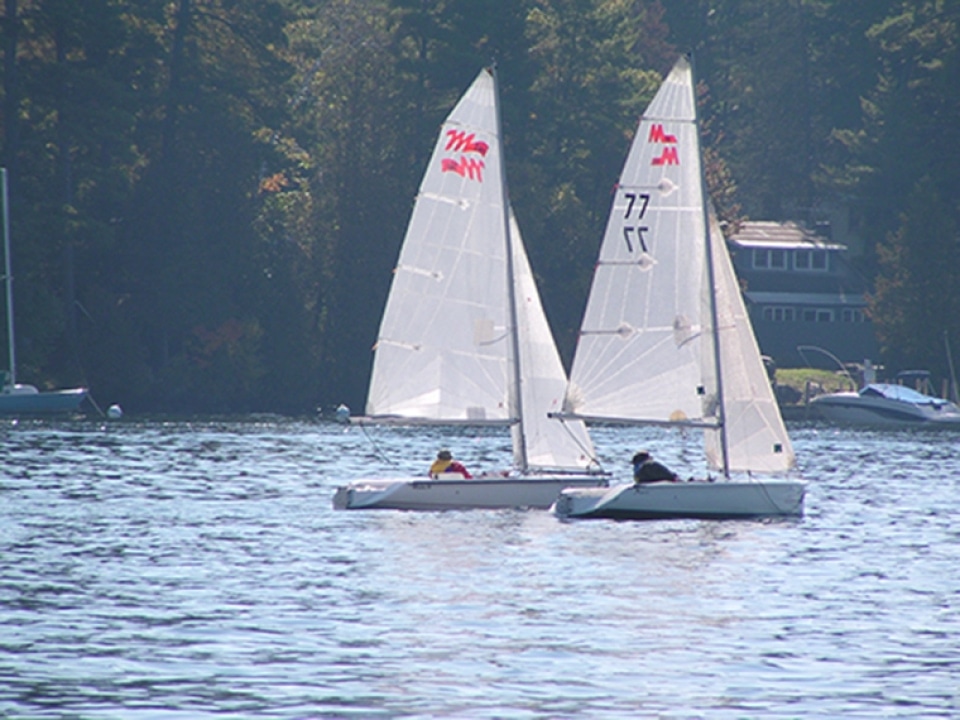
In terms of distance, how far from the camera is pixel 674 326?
45938 millimetres

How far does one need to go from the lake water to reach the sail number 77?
6076 millimetres

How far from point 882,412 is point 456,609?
71920 millimetres

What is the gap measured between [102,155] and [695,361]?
6136cm

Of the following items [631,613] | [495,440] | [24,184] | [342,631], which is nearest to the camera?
[342,631]

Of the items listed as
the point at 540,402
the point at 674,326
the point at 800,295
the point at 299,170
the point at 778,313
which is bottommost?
the point at 540,402

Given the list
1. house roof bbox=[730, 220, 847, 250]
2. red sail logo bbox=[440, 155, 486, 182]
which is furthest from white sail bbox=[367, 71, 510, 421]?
house roof bbox=[730, 220, 847, 250]

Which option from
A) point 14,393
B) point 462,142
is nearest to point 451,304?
point 462,142

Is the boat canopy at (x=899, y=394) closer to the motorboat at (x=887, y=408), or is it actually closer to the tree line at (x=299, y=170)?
the motorboat at (x=887, y=408)

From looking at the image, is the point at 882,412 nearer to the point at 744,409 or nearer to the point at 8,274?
the point at 8,274

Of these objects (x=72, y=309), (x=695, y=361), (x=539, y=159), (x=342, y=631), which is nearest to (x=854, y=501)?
(x=695, y=361)

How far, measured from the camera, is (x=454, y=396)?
157 ft

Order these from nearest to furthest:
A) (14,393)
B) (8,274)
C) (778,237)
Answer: (14,393), (8,274), (778,237)

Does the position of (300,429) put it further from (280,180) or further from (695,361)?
(695,361)

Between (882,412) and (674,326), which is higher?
(674,326)
